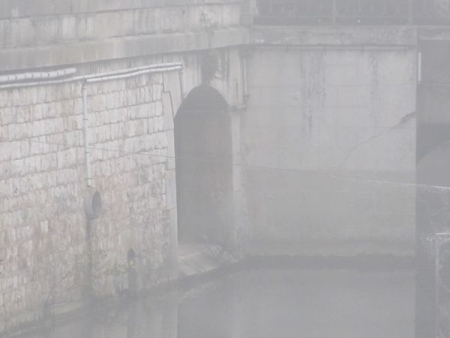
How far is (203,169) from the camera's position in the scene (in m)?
25.1

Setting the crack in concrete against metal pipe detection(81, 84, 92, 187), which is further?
the crack in concrete

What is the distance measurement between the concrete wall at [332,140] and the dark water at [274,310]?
900mm

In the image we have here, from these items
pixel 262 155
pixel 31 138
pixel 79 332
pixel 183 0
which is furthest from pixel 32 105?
pixel 262 155

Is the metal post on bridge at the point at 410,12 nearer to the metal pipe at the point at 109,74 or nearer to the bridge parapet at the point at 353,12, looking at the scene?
the bridge parapet at the point at 353,12

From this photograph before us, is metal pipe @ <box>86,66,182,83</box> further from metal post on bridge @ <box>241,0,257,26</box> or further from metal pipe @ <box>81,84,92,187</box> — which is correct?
metal post on bridge @ <box>241,0,257,26</box>

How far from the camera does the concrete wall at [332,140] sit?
24.8 metres

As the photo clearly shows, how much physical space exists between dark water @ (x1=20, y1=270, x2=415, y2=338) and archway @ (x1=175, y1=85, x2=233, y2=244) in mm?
1257

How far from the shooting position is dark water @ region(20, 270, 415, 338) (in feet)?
66.1

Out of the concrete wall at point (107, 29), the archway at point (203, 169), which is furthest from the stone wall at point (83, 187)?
the archway at point (203, 169)

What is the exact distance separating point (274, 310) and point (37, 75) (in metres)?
5.32

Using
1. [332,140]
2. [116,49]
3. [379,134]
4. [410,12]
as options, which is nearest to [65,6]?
[116,49]

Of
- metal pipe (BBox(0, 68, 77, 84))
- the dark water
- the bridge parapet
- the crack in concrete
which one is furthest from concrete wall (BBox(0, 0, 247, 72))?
the dark water

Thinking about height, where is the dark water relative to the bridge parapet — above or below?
below

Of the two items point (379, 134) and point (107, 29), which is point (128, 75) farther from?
point (379, 134)
